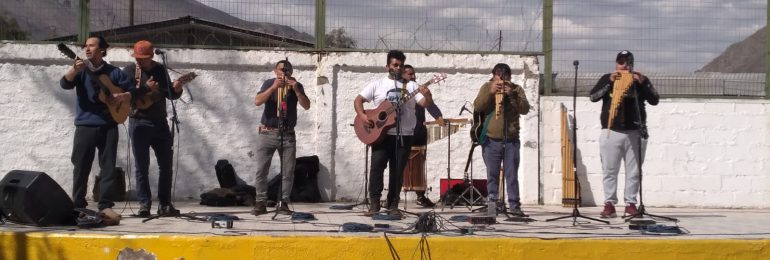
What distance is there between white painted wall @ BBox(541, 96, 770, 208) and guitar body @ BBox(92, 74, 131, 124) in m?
5.30

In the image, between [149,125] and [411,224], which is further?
[149,125]

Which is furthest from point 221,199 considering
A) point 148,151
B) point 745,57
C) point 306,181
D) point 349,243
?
point 745,57

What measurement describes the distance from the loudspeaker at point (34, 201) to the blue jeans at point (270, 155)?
1.89 meters

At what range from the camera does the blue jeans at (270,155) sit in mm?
8219

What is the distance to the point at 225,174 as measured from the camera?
1035 cm

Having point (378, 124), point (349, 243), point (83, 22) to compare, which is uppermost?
point (83, 22)

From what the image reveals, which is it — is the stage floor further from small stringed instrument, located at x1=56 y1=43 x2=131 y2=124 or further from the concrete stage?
small stringed instrument, located at x1=56 y1=43 x2=131 y2=124

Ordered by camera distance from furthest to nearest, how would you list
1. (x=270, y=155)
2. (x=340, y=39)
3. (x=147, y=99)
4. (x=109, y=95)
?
(x=340, y=39) → (x=270, y=155) → (x=147, y=99) → (x=109, y=95)

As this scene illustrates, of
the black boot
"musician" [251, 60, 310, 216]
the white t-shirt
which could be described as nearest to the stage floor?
the black boot

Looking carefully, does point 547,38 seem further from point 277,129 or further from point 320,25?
point 277,129

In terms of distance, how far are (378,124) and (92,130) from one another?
251cm

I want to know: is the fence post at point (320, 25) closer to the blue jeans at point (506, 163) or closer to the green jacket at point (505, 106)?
the green jacket at point (505, 106)

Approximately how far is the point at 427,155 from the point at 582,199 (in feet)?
6.37

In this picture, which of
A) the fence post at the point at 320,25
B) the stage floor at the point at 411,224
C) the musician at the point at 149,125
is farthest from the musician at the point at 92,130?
the fence post at the point at 320,25
